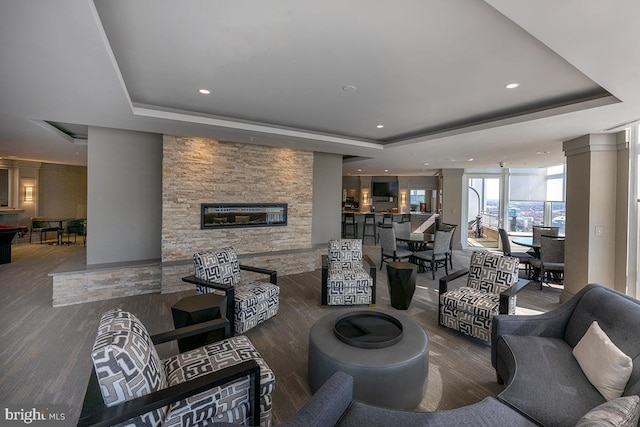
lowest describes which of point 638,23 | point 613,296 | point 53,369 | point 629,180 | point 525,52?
point 53,369

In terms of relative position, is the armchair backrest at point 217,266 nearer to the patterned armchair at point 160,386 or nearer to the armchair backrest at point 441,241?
the patterned armchair at point 160,386

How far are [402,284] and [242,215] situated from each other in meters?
3.39

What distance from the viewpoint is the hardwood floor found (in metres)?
2.33

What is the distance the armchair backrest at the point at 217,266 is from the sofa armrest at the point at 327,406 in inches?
96.7

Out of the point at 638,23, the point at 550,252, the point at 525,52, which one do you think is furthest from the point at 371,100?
the point at 550,252

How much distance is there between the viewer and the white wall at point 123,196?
4758mm

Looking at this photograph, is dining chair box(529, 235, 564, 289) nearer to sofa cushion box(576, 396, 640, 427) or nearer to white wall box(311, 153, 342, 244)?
white wall box(311, 153, 342, 244)

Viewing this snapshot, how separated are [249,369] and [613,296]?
8.84 ft

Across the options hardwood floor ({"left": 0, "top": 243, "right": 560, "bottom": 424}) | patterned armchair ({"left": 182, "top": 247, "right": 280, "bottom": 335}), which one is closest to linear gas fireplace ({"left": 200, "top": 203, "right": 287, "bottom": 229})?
hardwood floor ({"left": 0, "top": 243, "right": 560, "bottom": 424})

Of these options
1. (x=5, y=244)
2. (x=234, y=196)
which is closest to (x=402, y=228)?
(x=234, y=196)

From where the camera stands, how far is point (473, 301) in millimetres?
3252

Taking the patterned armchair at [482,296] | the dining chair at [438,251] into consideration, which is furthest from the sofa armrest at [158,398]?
the dining chair at [438,251]

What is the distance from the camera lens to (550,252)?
5.45 metres

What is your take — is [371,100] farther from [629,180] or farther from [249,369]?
[629,180]
